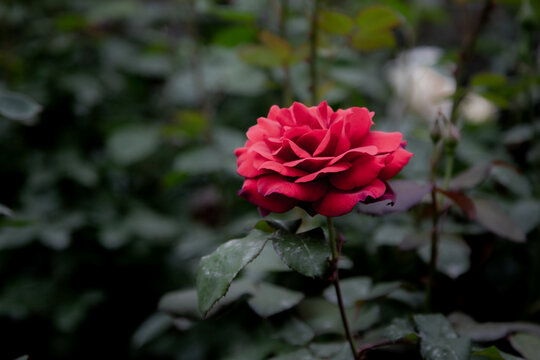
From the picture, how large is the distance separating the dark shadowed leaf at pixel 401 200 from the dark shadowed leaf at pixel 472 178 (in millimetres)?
92

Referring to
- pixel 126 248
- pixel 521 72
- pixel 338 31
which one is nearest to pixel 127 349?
pixel 126 248

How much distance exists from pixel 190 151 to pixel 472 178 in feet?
2.50

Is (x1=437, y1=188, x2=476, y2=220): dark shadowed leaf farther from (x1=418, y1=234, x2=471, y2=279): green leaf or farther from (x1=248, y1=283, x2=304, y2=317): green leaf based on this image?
(x1=248, y1=283, x2=304, y2=317): green leaf

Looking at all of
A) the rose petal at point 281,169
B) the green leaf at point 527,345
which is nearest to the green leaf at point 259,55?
the rose petal at point 281,169

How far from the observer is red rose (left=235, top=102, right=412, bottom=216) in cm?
35

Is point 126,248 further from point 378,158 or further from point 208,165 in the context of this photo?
point 378,158

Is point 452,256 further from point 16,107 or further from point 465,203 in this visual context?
point 16,107

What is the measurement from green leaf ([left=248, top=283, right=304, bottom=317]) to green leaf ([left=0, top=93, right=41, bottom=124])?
0.39 m

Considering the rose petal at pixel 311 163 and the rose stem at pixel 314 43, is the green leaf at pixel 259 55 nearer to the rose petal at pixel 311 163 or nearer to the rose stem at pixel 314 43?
the rose stem at pixel 314 43

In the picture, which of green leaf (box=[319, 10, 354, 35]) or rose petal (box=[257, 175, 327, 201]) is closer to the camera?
rose petal (box=[257, 175, 327, 201])

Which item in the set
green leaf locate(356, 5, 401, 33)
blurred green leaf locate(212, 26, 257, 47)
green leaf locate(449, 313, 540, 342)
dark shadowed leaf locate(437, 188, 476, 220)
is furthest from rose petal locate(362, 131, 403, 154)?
blurred green leaf locate(212, 26, 257, 47)

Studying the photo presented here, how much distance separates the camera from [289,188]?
35 cm

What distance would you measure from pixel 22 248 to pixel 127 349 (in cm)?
43

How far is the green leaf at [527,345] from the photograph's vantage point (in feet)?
1.38
